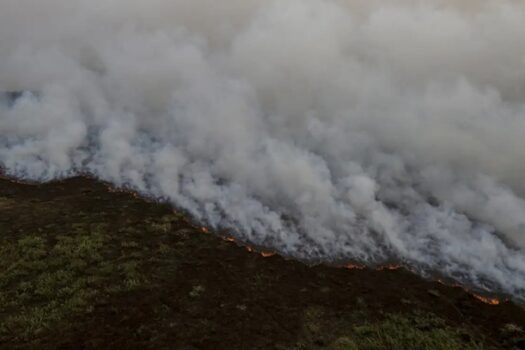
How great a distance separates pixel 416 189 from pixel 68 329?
170ft

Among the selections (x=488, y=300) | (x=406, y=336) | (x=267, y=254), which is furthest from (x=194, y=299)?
(x=488, y=300)

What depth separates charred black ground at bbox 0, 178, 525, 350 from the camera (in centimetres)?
3109

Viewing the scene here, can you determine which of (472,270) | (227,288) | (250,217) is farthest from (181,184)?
(472,270)

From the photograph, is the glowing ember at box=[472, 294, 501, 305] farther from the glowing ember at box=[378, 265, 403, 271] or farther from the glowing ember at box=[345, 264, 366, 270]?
the glowing ember at box=[345, 264, 366, 270]

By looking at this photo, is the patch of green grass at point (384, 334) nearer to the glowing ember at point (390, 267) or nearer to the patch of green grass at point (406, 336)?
the patch of green grass at point (406, 336)

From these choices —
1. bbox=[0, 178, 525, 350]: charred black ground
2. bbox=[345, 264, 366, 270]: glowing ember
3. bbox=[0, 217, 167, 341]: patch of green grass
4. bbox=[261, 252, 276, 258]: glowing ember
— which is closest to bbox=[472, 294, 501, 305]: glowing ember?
bbox=[0, 178, 525, 350]: charred black ground

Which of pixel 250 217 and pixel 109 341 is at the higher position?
pixel 250 217

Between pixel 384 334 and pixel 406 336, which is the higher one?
pixel 406 336

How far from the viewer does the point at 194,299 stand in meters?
35.4

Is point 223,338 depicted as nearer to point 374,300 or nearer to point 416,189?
point 374,300

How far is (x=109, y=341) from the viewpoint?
29812mm

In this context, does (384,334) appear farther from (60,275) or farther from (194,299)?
(60,275)

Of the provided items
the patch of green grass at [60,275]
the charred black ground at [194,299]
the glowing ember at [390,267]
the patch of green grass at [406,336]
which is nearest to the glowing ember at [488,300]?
the charred black ground at [194,299]

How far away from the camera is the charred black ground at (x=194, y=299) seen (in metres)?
31.1
